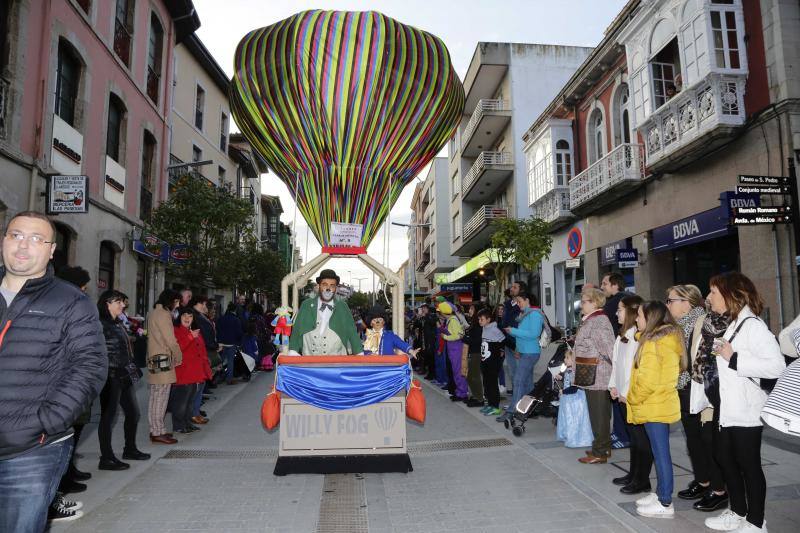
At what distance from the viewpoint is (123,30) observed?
15.0 m

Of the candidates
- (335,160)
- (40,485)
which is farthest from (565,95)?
(40,485)

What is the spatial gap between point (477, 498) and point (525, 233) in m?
12.8

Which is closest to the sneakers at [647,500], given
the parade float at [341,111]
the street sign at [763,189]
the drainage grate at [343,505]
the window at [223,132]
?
the drainage grate at [343,505]

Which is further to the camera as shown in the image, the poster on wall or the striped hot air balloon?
the poster on wall

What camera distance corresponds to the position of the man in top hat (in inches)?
231

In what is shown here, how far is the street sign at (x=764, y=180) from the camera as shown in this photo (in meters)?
9.40

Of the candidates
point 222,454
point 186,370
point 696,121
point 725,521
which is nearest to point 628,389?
point 725,521

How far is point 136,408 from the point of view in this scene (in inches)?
228

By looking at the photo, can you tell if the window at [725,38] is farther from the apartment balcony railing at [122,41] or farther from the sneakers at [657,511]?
the apartment balcony railing at [122,41]

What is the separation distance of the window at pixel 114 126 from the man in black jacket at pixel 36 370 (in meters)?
13.7

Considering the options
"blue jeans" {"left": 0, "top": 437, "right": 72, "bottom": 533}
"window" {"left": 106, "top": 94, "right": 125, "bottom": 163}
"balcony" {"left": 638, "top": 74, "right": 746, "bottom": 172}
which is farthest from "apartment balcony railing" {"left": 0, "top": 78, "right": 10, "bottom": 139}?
"balcony" {"left": 638, "top": 74, "right": 746, "bottom": 172}

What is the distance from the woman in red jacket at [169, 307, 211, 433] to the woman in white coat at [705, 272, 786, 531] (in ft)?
19.5

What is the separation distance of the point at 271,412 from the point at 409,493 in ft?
5.03

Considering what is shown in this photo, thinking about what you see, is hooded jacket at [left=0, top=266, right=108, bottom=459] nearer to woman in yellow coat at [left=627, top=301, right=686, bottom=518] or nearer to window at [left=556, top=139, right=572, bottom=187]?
woman in yellow coat at [left=627, top=301, right=686, bottom=518]
